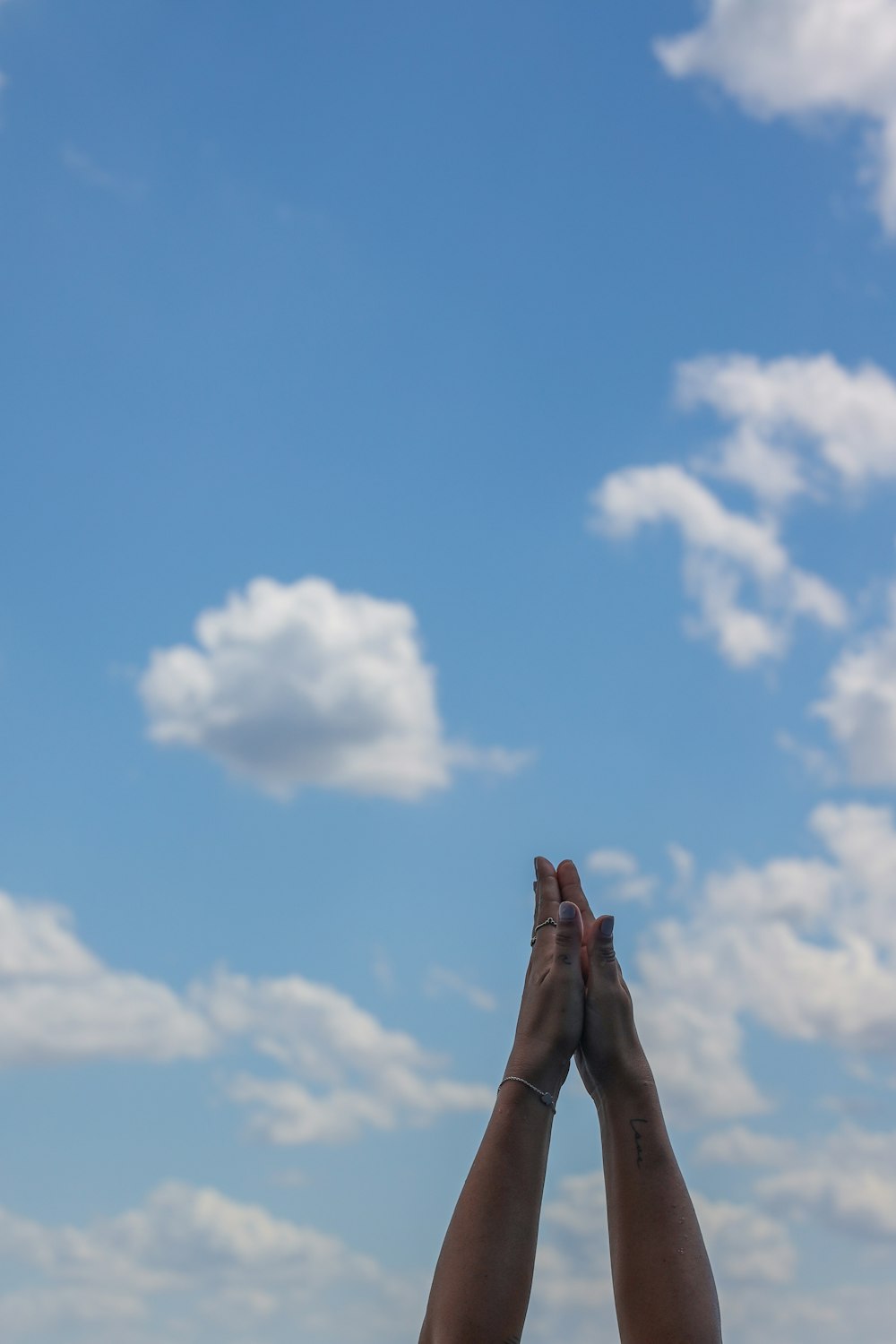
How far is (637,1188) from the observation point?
21.6 ft

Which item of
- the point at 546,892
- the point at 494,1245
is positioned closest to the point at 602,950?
the point at 546,892

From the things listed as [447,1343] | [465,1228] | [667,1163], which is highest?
[667,1163]

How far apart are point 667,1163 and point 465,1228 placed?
39.0 inches

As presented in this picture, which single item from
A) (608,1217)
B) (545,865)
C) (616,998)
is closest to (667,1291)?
(608,1217)

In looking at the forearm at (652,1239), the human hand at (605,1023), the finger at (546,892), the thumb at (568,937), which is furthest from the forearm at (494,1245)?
the finger at (546,892)

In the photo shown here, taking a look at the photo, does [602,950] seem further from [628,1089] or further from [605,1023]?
[628,1089]

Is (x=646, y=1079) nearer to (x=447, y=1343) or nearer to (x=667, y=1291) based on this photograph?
(x=667, y=1291)

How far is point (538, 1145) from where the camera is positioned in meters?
6.78

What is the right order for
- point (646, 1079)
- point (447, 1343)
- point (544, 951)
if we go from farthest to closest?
1. point (544, 951)
2. point (646, 1079)
3. point (447, 1343)

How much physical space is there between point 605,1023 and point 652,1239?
1.23 meters

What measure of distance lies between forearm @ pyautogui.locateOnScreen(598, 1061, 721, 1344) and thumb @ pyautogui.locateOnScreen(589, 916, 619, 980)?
0.75 m

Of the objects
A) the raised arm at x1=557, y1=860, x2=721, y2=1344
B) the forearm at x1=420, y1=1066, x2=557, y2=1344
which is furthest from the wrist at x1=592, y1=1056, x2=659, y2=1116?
the forearm at x1=420, y1=1066, x2=557, y2=1344

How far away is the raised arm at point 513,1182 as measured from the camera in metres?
6.18

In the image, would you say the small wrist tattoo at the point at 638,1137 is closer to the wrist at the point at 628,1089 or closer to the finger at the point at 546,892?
the wrist at the point at 628,1089
